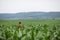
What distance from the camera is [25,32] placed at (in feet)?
7.93

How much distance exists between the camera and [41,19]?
2.54m

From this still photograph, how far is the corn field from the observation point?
2.35 m

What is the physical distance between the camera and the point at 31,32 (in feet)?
7.84

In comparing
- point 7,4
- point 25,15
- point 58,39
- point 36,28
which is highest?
point 7,4

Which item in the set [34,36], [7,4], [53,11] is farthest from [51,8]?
[7,4]

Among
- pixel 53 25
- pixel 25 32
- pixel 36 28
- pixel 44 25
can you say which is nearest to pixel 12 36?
pixel 25 32

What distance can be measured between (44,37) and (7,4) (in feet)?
3.01

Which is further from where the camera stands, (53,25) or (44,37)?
(53,25)

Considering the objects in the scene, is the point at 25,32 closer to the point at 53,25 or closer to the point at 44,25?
the point at 44,25

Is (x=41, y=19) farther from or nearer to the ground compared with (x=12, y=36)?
farther from the ground

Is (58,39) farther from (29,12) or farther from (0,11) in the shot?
(0,11)

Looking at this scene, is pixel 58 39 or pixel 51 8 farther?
pixel 51 8

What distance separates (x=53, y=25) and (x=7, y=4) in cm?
94

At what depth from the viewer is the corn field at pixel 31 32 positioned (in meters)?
2.35
